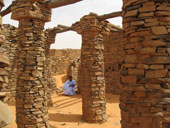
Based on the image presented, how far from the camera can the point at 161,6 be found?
9.66 feet

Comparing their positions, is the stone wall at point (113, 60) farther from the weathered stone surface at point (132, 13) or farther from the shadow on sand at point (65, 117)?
the weathered stone surface at point (132, 13)

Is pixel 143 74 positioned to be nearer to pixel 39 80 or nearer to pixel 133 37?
pixel 133 37

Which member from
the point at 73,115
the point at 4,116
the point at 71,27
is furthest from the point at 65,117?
the point at 4,116

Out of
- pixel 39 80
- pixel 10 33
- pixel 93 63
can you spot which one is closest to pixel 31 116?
pixel 39 80

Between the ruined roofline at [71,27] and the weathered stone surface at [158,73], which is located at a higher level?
the ruined roofline at [71,27]

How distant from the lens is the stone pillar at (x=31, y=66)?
17.8 ft

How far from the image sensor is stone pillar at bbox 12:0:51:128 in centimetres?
544

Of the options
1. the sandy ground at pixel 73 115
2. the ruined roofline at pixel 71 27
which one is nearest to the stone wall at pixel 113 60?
the sandy ground at pixel 73 115

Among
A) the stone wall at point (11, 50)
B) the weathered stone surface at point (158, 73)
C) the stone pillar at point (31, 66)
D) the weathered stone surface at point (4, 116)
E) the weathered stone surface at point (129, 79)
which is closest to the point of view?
the weathered stone surface at point (4, 116)

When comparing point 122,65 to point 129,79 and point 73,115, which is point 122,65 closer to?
point 129,79

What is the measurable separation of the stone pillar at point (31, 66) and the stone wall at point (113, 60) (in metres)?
8.32

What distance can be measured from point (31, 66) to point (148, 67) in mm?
3788

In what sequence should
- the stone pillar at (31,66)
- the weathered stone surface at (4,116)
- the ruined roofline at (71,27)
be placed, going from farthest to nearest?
1. the ruined roofline at (71,27)
2. the stone pillar at (31,66)
3. the weathered stone surface at (4,116)

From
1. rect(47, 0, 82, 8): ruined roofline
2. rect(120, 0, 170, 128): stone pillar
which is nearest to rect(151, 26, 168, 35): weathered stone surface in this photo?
rect(120, 0, 170, 128): stone pillar
